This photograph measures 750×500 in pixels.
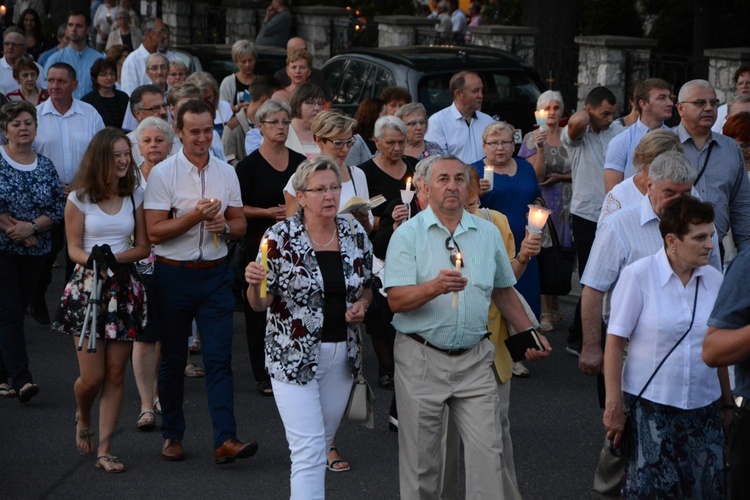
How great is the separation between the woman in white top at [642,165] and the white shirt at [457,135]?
3808mm

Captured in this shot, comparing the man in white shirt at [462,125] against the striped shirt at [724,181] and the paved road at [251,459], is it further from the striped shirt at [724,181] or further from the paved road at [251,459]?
the striped shirt at [724,181]

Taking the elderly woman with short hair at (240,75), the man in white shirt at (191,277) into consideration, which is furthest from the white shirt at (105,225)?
the elderly woman with short hair at (240,75)

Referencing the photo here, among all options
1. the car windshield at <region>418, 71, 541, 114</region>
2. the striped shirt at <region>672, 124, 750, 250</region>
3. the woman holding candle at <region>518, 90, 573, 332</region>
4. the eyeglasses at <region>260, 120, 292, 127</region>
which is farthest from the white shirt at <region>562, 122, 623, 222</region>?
the car windshield at <region>418, 71, 541, 114</region>

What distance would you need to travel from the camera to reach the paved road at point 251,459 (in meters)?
A: 6.98

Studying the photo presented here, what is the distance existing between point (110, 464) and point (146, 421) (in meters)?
0.75

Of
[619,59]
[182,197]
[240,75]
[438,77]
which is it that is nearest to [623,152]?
[182,197]

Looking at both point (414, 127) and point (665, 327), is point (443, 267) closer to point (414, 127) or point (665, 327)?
point (665, 327)

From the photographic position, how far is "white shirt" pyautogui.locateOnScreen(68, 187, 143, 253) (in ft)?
23.4

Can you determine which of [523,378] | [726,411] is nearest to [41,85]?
[523,378]

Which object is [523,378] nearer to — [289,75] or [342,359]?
[342,359]

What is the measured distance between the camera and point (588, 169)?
10.2 m

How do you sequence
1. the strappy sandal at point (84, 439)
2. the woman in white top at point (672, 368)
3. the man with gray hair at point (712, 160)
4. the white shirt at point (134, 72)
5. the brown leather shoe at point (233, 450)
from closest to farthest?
1. the woman in white top at point (672, 368)
2. the brown leather shoe at point (233, 450)
3. the strappy sandal at point (84, 439)
4. the man with gray hair at point (712, 160)
5. the white shirt at point (134, 72)

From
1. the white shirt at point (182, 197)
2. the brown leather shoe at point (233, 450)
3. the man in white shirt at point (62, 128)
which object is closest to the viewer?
the brown leather shoe at point (233, 450)

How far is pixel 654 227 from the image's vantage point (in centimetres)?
618
